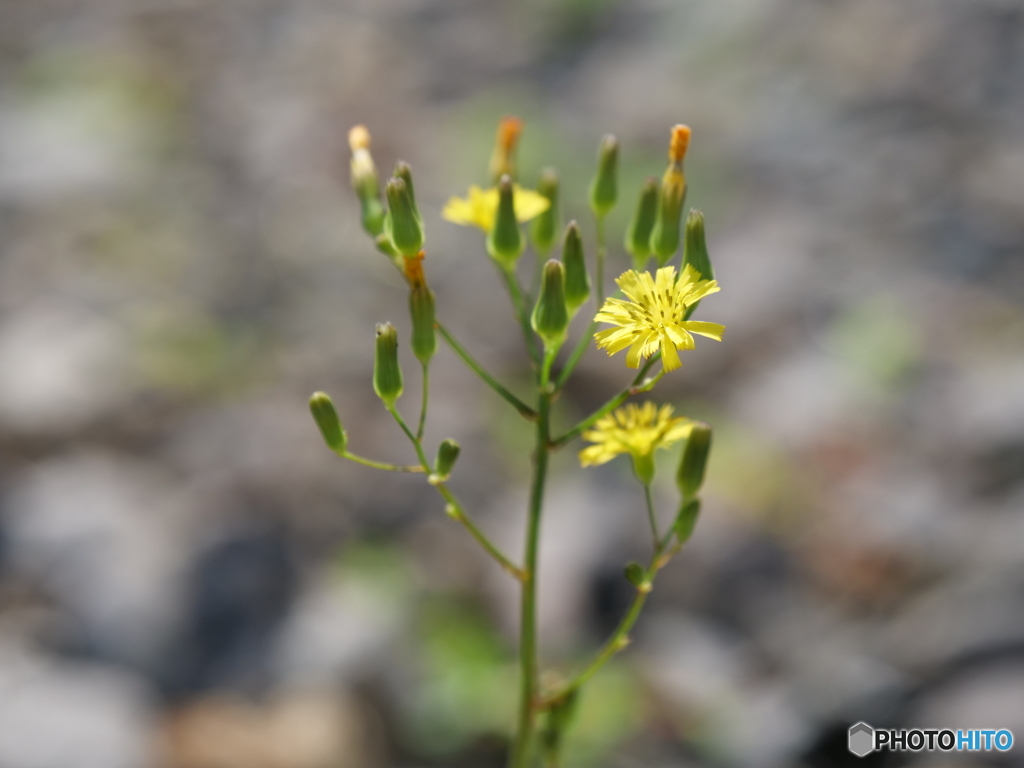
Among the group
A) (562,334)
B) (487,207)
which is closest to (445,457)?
(562,334)

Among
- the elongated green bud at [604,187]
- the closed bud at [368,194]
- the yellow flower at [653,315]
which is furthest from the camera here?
the elongated green bud at [604,187]

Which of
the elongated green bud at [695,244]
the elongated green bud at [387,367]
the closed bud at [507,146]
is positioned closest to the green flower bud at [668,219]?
the elongated green bud at [695,244]

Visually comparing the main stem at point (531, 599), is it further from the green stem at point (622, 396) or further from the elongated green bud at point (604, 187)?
the elongated green bud at point (604, 187)

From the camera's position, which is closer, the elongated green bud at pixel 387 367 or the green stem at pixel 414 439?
the green stem at pixel 414 439

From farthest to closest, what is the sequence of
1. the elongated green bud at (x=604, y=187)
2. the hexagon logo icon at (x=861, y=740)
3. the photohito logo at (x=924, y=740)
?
the hexagon logo icon at (x=861, y=740) → the photohito logo at (x=924, y=740) → the elongated green bud at (x=604, y=187)

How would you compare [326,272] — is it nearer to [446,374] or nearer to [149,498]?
[446,374]

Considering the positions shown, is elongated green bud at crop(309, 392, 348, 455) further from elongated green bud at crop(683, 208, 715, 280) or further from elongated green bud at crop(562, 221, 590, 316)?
elongated green bud at crop(683, 208, 715, 280)

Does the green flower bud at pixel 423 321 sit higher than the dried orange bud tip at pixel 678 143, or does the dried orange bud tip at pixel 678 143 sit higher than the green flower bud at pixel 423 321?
the dried orange bud tip at pixel 678 143

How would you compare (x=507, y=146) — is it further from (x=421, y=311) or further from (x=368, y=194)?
(x=421, y=311)
